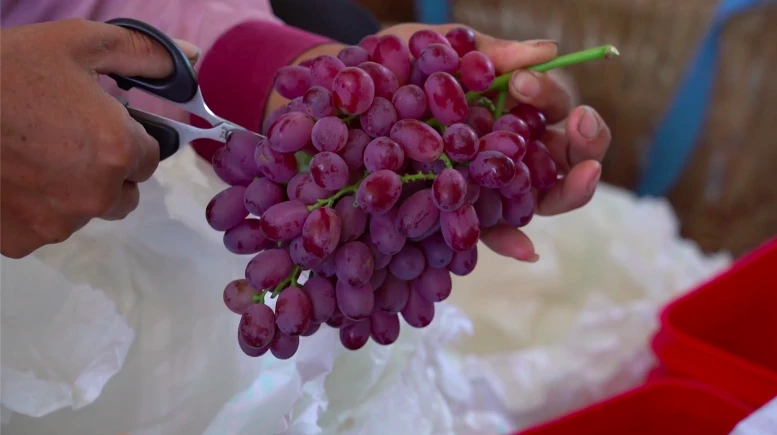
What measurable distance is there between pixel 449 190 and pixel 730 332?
1.56 ft

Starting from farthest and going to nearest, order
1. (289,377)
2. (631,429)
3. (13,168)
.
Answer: (631,429) < (289,377) < (13,168)

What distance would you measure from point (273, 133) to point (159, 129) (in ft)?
0.31

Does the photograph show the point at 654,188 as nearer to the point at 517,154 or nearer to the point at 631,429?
the point at 631,429

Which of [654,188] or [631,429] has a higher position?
[631,429]

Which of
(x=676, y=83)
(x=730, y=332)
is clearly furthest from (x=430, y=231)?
(x=676, y=83)

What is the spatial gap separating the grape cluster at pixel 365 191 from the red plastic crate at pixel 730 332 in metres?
0.25

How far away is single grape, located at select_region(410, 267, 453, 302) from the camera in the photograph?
41 centimetres

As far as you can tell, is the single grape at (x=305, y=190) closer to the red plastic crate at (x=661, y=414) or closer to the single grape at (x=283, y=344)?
the single grape at (x=283, y=344)

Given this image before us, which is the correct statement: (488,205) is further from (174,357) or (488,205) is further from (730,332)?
(730,332)

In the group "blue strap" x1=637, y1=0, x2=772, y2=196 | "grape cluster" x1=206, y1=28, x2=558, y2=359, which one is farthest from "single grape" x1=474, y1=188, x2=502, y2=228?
"blue strap" x1=637, y1=0, x2=772, y2=196

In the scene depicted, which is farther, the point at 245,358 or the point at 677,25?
the point at 677,25

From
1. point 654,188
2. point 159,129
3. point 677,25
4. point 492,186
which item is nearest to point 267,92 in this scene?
point 159,129

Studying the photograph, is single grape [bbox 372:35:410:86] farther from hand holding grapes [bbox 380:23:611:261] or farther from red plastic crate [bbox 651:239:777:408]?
red plastic crate [bbox 651:239:777:408]

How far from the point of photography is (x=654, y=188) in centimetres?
131
